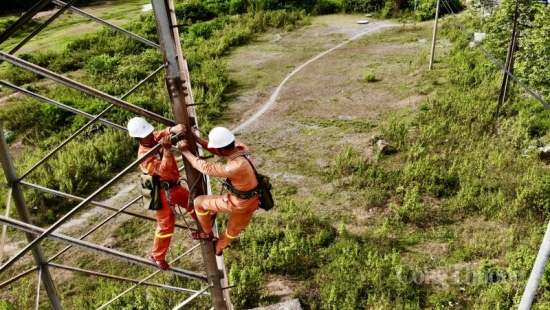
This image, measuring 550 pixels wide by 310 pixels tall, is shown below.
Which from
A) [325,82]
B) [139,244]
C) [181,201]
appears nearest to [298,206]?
[139,244]

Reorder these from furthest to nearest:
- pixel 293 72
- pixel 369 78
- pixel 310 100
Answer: pixel 293 72, pixel 369 78, pixel 310 100

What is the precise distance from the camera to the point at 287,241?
10.1 m

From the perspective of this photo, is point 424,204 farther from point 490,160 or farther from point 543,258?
point 543,258

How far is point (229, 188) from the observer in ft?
14.1

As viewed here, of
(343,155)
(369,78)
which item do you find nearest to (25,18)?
(343,155)

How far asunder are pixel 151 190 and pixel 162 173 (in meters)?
0.20

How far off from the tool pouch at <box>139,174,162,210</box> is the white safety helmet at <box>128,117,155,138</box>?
14.8 inches

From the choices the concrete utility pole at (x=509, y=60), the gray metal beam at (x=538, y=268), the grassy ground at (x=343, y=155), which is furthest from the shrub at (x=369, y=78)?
the gray metal beam at (x=538, y=268)

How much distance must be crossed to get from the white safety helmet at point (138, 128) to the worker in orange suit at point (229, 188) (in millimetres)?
504

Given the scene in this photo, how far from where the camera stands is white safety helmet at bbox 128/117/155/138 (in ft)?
13.2

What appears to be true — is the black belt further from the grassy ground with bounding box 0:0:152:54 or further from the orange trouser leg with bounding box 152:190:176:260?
the grassy ground with bounding box 0:0:152:54

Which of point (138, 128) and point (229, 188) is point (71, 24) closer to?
point (138, 128)

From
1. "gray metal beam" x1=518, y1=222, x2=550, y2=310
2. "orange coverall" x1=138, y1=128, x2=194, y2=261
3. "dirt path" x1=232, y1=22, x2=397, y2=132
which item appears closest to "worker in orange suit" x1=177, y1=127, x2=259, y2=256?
"orange coverall" x1=138, y1=128, x2=194, y2=261

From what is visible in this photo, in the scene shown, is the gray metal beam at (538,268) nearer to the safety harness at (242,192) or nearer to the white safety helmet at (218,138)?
the safety harness at (242,192)
